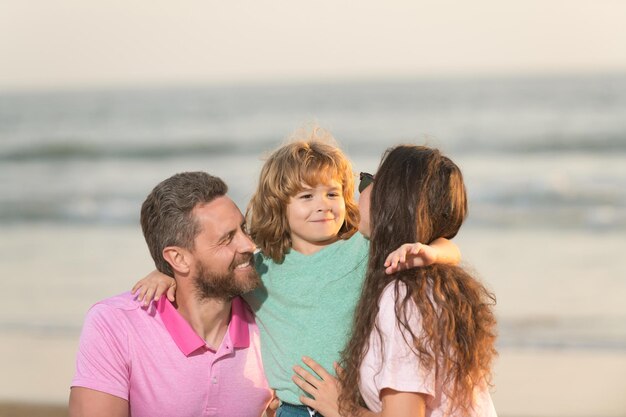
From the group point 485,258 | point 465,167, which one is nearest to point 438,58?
point 465,167

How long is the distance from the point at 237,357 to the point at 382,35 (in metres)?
9.29

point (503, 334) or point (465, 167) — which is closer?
point (503, 334)

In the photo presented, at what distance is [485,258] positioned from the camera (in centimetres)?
801

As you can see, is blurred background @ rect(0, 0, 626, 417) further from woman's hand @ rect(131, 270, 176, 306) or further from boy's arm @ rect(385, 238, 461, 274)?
boy's arm @ rect(385, 238, 461, 274)

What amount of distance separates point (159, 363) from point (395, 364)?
2.96 feet

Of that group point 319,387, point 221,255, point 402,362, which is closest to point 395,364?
point 402,362

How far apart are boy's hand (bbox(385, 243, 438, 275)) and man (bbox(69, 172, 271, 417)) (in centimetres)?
68

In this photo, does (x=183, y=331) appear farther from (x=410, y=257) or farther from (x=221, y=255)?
(x=410, y=257)

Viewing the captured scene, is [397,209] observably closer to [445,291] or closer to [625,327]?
[445,291]

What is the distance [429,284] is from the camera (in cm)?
245

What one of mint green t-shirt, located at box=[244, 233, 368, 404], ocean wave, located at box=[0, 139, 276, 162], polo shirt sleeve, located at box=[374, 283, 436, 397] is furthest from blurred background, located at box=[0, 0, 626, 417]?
polo shirt sleeve, located at box=[374, 283, 436, 397]

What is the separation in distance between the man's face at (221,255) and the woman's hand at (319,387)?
303mm

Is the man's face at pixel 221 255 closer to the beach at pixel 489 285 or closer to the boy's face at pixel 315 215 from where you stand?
the boy's face at pixel 315 215

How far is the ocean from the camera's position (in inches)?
316
